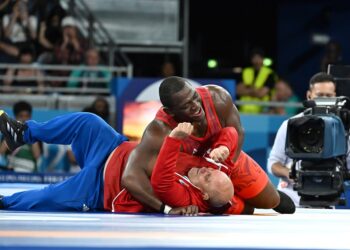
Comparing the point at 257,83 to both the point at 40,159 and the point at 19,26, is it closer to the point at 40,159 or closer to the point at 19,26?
the point at 40,159

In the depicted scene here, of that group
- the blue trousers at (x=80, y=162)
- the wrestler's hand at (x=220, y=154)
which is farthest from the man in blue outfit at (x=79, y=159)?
the wrestler's hand at (x=220, y=154)

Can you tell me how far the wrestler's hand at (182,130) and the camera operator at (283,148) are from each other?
7.19 ft

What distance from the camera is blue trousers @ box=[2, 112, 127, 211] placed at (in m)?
4.65

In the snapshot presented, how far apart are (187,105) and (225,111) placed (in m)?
0.38

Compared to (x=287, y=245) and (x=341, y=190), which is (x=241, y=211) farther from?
(x=287, y=245)

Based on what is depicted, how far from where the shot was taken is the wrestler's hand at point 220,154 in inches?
164

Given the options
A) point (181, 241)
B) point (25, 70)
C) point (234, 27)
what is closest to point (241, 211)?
point (181, 241)

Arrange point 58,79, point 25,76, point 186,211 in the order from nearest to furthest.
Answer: point 186,211, point 58,79, point 25,76

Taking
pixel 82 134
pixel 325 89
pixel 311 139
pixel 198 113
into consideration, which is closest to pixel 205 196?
pixel 198 113

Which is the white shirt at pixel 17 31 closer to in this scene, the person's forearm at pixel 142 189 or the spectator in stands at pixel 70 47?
the spectator in stands at pixel 70 47

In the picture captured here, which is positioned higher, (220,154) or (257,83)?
(220,154)

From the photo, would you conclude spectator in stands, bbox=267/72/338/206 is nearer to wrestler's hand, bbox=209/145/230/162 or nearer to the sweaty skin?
the sweaty skin

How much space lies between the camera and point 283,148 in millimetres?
6523

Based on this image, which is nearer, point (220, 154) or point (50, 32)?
point (220, 154)
